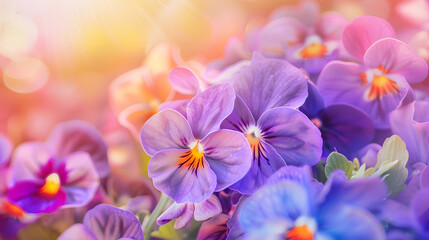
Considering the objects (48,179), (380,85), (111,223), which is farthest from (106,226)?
(380,85)

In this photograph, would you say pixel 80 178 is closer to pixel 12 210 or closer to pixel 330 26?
pixel 12 210

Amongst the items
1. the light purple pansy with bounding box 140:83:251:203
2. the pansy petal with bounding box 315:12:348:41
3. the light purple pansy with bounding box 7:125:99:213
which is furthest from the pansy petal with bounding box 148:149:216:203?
the pansy petal with bounding box 315:12:348:41

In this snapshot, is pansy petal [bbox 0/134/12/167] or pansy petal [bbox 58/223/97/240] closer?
pansy petal [bbox 58/223/97/240]

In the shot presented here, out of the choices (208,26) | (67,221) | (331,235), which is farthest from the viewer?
(208,26)

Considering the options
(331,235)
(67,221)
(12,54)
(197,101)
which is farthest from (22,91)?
(331,235)

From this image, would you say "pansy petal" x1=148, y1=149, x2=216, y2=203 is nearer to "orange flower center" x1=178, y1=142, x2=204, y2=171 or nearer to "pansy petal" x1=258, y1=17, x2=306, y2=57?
"orange flower center" x1=178, y1=142, x2=204, y2=171

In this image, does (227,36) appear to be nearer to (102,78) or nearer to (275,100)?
(102,78)
